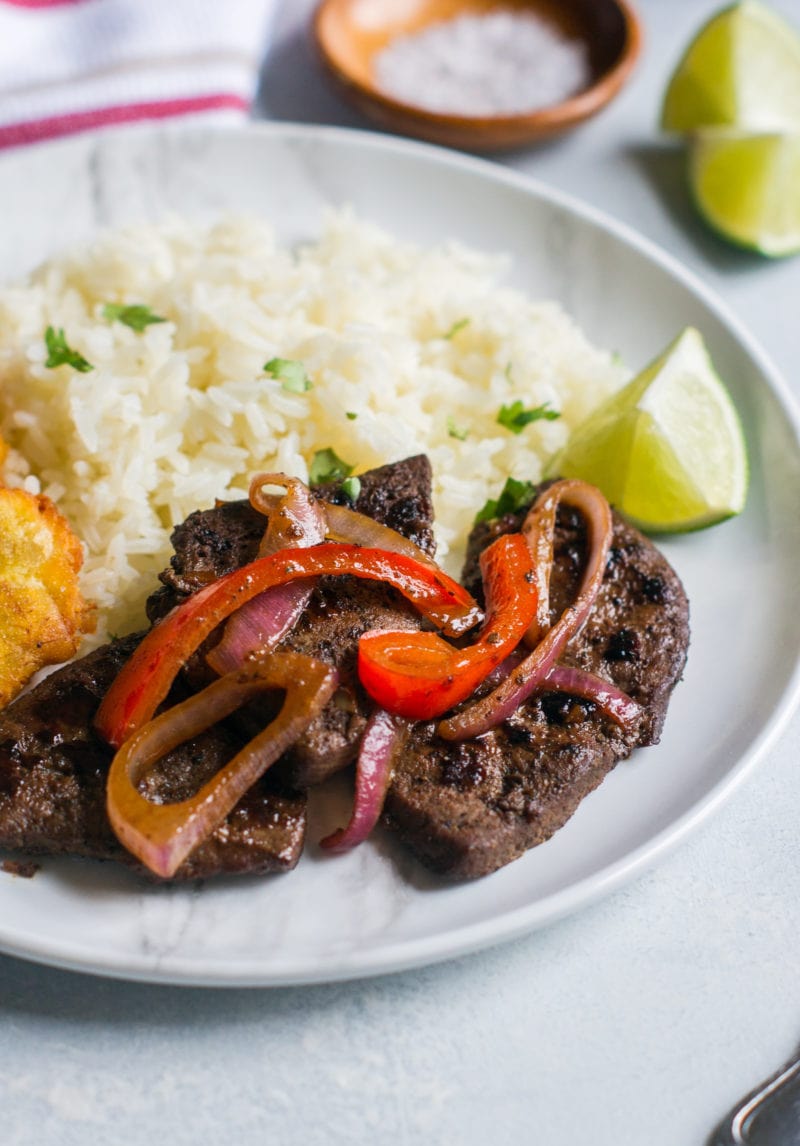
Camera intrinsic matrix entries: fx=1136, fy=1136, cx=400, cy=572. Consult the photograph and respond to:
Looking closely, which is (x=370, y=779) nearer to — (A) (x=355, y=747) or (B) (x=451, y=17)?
(A) (x=355, y=747)

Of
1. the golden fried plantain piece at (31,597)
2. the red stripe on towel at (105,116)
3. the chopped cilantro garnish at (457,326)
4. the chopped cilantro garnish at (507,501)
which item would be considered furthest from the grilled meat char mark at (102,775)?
the red stripe on towel at (105,116)

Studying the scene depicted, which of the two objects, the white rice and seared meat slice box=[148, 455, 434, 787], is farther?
the white rice

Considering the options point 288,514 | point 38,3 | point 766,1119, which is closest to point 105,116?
point 38,3

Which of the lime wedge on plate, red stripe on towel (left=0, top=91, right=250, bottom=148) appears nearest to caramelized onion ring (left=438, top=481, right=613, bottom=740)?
the lime wedge on plate

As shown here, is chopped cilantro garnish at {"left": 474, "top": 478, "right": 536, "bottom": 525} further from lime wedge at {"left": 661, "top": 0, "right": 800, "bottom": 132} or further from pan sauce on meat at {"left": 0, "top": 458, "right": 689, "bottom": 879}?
lime wedge at {"left": 661, "top": 0, "right": 800, "bottom": 132}

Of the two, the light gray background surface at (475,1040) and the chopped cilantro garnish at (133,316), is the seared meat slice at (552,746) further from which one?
the chopped cilantro garnish at (133,316)

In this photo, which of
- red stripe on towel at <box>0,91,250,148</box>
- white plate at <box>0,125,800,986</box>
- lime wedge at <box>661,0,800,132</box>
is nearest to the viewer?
white plate at <box>0,125,800,986</box>
